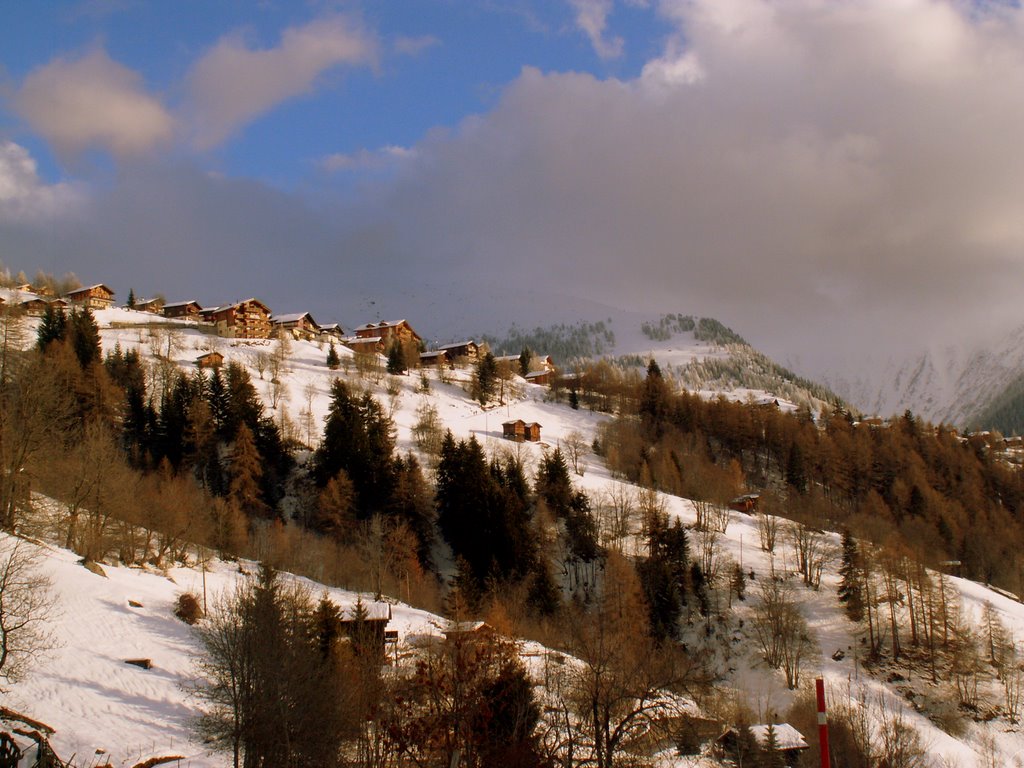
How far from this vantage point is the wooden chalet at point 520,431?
7925 cm

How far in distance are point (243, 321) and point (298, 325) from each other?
16.6 metres

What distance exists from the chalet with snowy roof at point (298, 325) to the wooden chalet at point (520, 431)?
44574 millimetres

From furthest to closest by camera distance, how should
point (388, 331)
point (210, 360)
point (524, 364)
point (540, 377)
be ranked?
point (388, 331) < point (524, 364) < point (540, 377) < point (210, 360)

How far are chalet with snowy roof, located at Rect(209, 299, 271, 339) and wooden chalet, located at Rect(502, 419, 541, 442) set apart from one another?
139 feet

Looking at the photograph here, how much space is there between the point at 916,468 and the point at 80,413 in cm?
9109

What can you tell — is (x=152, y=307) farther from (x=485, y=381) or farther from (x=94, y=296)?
(x=485, y=381)

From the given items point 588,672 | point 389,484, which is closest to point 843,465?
point 389,484

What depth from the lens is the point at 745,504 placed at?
235 feet

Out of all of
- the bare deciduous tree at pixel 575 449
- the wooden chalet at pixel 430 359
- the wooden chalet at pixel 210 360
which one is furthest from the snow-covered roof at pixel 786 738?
the wooden chalet at pixel 430 359

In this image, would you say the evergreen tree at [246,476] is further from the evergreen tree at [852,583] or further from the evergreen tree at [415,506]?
the evergreen tree at [852,583]

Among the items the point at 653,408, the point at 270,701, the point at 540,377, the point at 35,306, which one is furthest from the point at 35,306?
the point at 270,701

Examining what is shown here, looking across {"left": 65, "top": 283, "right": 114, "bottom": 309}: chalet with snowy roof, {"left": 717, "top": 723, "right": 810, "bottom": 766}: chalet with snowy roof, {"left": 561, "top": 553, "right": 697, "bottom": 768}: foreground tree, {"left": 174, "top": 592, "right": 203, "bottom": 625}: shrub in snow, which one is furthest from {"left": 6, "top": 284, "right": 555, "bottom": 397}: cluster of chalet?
{"left": 717, "top": 723, "right": 810, "bottom": 766}: chalet with snowy roof

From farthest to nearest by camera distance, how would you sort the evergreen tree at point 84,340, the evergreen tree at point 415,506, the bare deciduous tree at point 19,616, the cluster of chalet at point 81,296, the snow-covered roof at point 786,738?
the cluster of chalet at point 81,296, the evergreen tree at point 84,340, the evergreen tree at point 415,506, the snow-covered roof at point 786,738, the bare deciduous tree at point 19,616

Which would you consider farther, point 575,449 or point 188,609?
point 575,449
